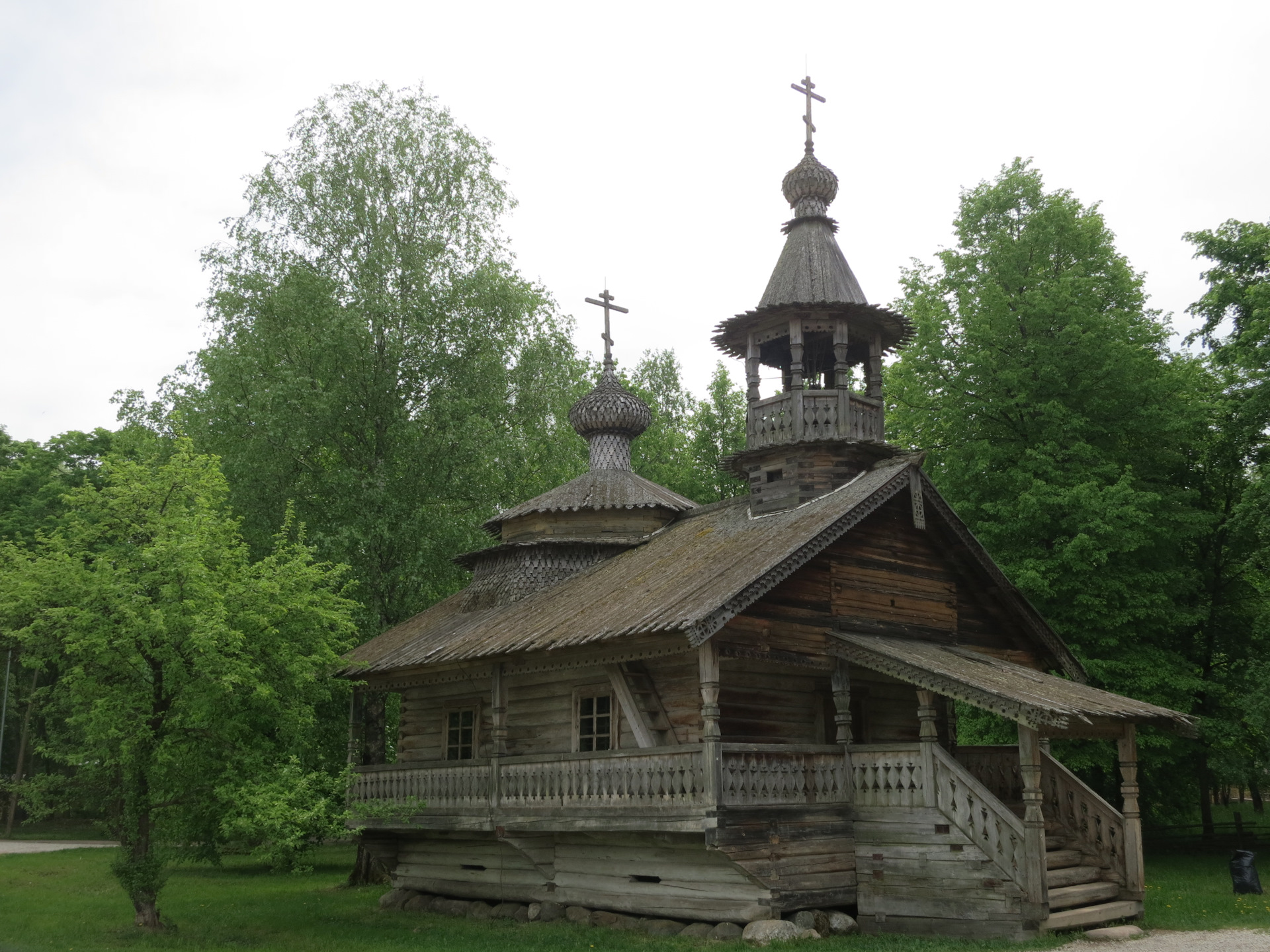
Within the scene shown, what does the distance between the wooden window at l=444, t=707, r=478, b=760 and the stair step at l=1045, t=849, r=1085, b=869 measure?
10304mm

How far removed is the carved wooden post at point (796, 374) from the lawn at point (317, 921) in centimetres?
855

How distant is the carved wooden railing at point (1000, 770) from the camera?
62.9 ft

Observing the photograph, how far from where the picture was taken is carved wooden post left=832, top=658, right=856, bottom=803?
17141 millimetres

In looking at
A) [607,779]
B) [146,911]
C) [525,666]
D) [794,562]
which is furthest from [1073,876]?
[146,911]

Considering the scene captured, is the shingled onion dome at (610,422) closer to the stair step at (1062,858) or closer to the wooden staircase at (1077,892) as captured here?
the wooden staircase at (1077,892)

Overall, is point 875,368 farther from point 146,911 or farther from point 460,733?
point 146,911

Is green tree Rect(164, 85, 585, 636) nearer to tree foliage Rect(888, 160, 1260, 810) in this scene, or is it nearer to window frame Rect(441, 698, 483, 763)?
window frame Rect(441, 698, 483, 763)

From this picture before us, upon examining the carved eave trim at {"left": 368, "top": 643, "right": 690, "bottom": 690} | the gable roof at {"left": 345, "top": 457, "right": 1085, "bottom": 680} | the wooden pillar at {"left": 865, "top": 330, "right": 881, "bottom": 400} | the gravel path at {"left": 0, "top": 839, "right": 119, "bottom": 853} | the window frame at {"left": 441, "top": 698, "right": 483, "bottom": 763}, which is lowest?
the gravel path at {"left": 0, "top": 839, "right": 119, "bottom": 853}

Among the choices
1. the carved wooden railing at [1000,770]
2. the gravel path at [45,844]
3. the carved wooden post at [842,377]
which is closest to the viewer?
the carved wooden railing at [1000,770]

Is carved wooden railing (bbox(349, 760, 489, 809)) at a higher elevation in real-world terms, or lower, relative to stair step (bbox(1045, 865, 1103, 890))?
higher

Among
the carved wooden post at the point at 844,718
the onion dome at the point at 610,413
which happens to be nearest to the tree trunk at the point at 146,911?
the carved wooden post at the point at 844,718

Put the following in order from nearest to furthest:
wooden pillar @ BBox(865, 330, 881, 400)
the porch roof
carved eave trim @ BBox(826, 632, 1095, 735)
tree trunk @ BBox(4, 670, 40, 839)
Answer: carved eave trim @ BBox(826, 632, 1095, 735), the porch roof, wooden pillar @ BBox(865, 330, 881, 400), tree trunk @ BBox(4, 670, 40, 839)

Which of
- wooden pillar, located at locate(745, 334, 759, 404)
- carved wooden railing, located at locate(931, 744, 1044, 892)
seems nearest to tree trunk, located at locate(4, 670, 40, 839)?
wooden pillar, located at locate(745, 334, 759, 404)

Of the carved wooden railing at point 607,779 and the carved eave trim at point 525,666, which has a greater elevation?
the carved eave trim at point 525,666
